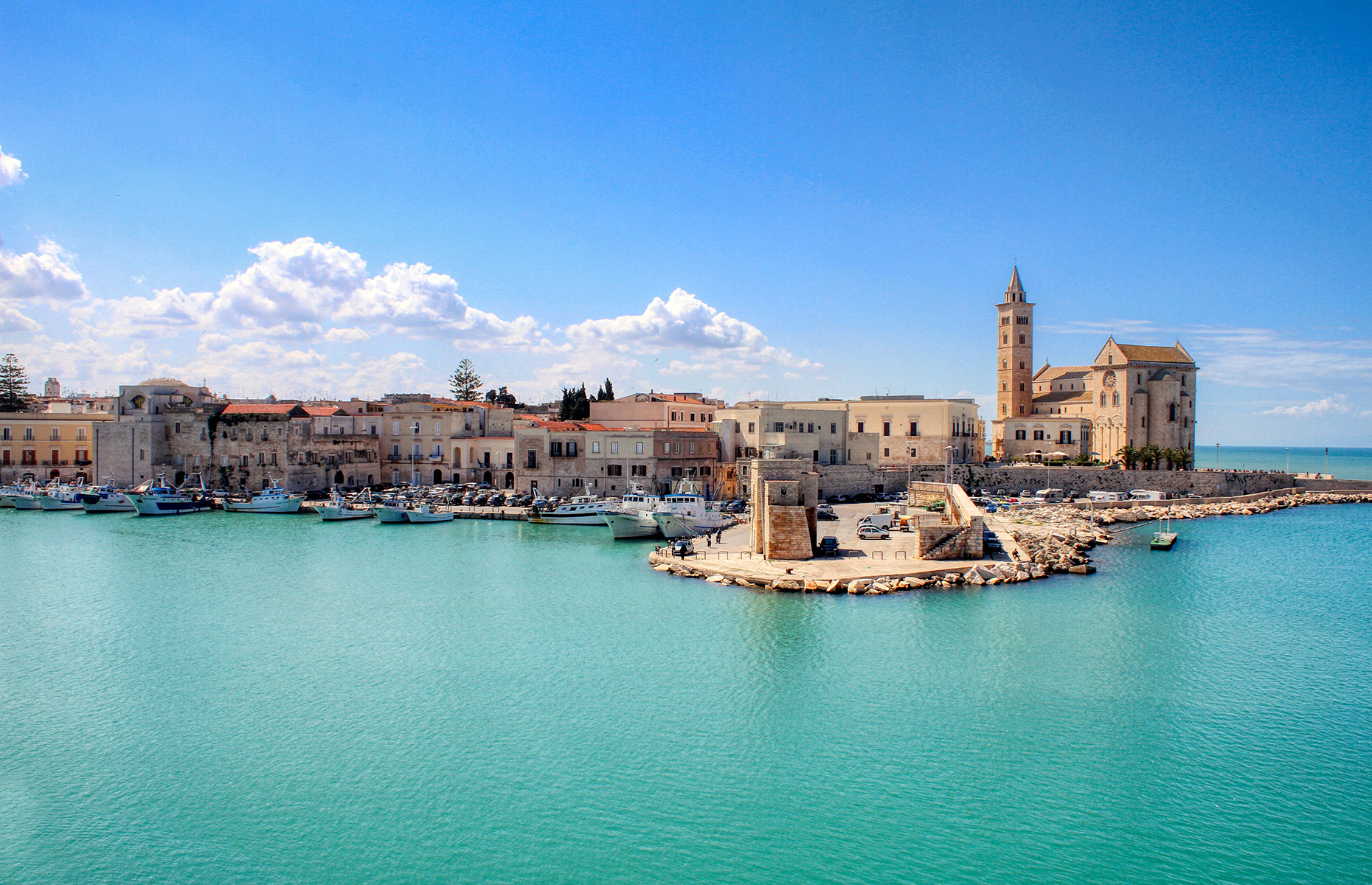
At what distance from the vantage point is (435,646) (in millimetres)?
19531

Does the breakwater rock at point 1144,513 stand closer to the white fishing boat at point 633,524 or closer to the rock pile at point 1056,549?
the rock pile at point 1056,549

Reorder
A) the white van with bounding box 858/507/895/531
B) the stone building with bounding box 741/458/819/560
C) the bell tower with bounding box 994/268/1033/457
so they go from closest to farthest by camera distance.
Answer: the stone building with bounding box 741/458/819/560
the white van with bounding box 858/507/895/531
the bell tower with bounding box 994/268/1033/457

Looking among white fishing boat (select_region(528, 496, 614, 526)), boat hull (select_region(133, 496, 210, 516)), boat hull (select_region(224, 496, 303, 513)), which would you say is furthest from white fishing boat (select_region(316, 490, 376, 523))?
white fishing boat (select_region(528, 496, 614, 526))

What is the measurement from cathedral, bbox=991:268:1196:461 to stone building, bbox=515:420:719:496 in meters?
23.3

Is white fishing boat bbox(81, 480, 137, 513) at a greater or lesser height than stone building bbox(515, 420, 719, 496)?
lesser

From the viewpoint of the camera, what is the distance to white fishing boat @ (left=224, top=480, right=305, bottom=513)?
45.9 metres

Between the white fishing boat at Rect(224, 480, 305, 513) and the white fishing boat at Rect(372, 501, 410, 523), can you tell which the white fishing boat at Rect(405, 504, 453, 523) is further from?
the white fishing boat at Rect(224, 480, 305, 513)

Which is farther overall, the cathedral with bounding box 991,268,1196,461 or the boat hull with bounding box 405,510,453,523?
the cathedral with bounding box 991,268,1196,461

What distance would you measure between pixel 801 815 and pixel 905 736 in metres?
3.24

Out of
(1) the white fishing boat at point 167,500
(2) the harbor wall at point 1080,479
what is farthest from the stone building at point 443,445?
(2) the harbor wall at point 1080,479

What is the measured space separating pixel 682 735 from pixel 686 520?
21016mm

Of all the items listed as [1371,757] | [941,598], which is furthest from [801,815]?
[941,598]

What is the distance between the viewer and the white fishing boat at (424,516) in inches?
1634

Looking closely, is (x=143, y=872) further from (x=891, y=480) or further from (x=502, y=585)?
(x=891, y=480)
